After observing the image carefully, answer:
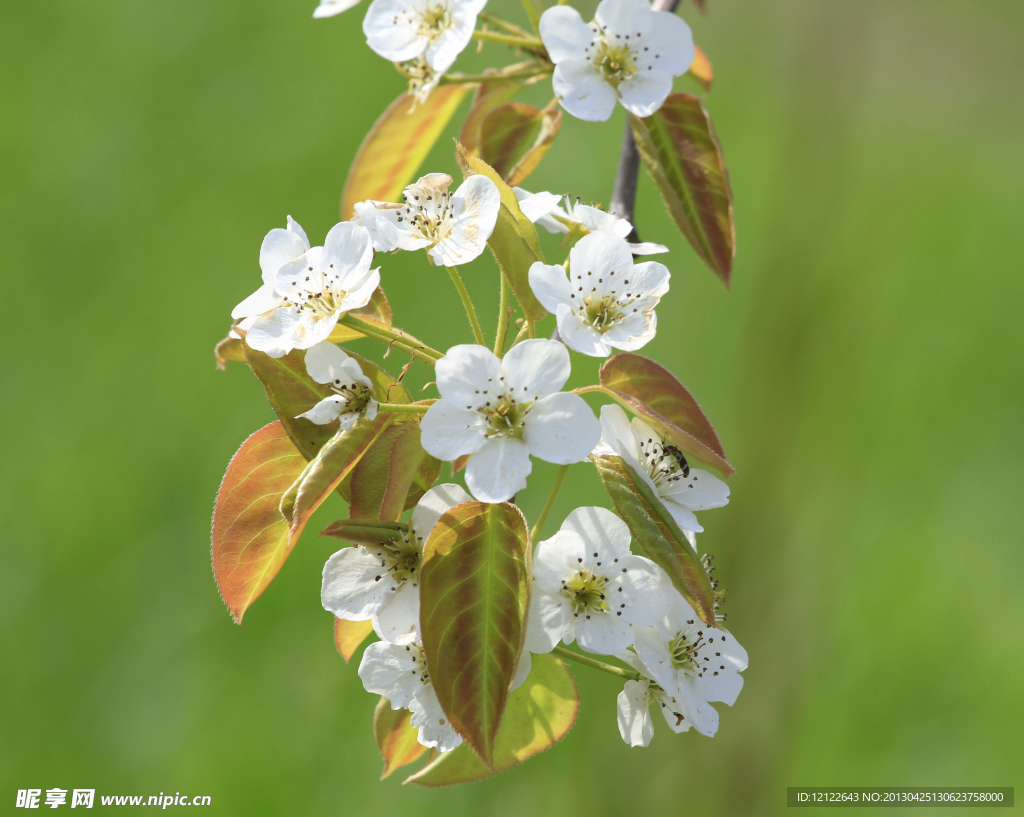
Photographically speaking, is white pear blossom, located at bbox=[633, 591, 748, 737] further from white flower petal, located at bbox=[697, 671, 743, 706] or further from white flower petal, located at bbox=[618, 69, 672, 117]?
A: white flower petal, located at bbox=[618, 69, 672, 117]

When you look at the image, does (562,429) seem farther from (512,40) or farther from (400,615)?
(512,40)

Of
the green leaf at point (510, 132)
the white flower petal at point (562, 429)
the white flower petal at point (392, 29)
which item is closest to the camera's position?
the white flower petal at point (562, 429)

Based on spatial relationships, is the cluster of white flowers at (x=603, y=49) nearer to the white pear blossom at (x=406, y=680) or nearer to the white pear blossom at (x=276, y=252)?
the white pear blossom at (x=276, y=252)

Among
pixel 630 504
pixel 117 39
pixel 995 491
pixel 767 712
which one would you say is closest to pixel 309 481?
pixel 630 504

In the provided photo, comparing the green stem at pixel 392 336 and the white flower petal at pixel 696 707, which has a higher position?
the green stem at pixel 392 336

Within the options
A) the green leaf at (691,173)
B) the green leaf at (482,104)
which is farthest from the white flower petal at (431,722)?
the green leaf at (482,104)

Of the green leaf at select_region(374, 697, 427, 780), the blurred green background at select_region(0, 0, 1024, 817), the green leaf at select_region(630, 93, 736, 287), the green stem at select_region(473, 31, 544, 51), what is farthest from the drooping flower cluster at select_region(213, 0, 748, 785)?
the blurred green background at select_region(0, 0, 1024, 817)
